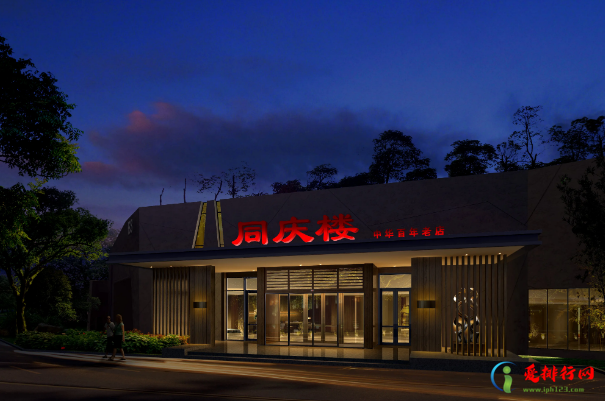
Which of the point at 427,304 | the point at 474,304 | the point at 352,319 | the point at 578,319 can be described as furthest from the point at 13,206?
the point at 578,319

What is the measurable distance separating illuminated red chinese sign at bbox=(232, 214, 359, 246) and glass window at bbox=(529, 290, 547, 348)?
22.5 feet

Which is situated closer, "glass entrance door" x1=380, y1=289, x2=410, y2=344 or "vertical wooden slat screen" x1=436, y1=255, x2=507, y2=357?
"vertical wooden slat screen" x1=436, y1=255, x2=507, y2=357

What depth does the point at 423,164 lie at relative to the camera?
51156 mm

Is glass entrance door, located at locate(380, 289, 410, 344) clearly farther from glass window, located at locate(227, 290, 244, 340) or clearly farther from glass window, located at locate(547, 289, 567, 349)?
glass window, located at locate(227, 290, 244, 340)

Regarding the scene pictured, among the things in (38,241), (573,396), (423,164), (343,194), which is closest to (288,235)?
(343,194)

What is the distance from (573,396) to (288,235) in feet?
41.1

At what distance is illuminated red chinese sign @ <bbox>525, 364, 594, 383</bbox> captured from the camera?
12.8m

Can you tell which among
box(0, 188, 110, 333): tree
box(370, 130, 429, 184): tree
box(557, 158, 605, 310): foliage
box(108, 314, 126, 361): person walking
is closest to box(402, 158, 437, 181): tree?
box(370, 130, 429, 184): tree

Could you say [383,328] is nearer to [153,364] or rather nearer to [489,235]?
[489,235]

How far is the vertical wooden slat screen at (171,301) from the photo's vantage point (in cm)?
2128

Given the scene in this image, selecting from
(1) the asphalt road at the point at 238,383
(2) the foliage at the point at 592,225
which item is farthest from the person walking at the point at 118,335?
(2) the foliage at the point at 592,225

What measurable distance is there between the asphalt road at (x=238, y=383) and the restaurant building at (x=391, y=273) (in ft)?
10.9

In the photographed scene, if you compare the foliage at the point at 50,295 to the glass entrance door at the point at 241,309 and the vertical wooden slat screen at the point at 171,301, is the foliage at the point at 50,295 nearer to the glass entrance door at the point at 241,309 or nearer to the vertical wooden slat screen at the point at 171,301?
the vertical wooden slat screen at the point at 171,301

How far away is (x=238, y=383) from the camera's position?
1178cm
